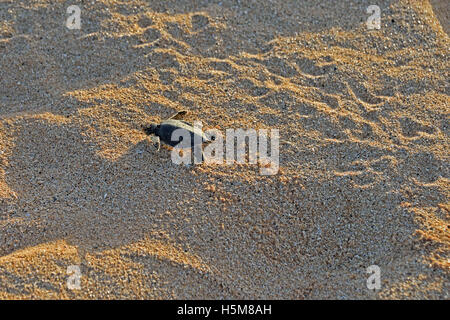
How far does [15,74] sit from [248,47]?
2.11 meters

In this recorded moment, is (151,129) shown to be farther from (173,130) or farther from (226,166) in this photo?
(226,166)

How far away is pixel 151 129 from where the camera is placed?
3271 mm

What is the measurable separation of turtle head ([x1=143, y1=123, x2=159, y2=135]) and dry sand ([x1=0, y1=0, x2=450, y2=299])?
91 millimetres

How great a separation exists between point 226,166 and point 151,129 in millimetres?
677

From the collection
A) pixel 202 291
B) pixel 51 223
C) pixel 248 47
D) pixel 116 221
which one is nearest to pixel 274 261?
pixel 202 291

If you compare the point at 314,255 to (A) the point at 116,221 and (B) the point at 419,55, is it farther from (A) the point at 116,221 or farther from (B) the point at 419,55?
(B) the point at 419,55

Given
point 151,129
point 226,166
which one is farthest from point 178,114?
point 226,166

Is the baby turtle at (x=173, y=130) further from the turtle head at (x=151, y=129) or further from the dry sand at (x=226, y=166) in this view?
the dry sand at (x=226, y=166)

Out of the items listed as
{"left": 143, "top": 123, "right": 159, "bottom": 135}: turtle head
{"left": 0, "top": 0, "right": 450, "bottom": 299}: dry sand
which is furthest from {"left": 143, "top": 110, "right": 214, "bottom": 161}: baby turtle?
{"left": 0, "top": 0, "right": 450, "bottom": 299}: dry sand

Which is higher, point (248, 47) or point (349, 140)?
point (248, 47)

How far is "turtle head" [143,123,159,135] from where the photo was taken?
3.24 metres

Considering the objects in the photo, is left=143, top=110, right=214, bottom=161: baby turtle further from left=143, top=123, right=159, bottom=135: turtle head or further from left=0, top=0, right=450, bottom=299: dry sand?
left=0, top=0, right=450, bottom=299: dry sand

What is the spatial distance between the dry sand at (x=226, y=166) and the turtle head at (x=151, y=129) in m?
0.09

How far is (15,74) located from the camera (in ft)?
12.0
